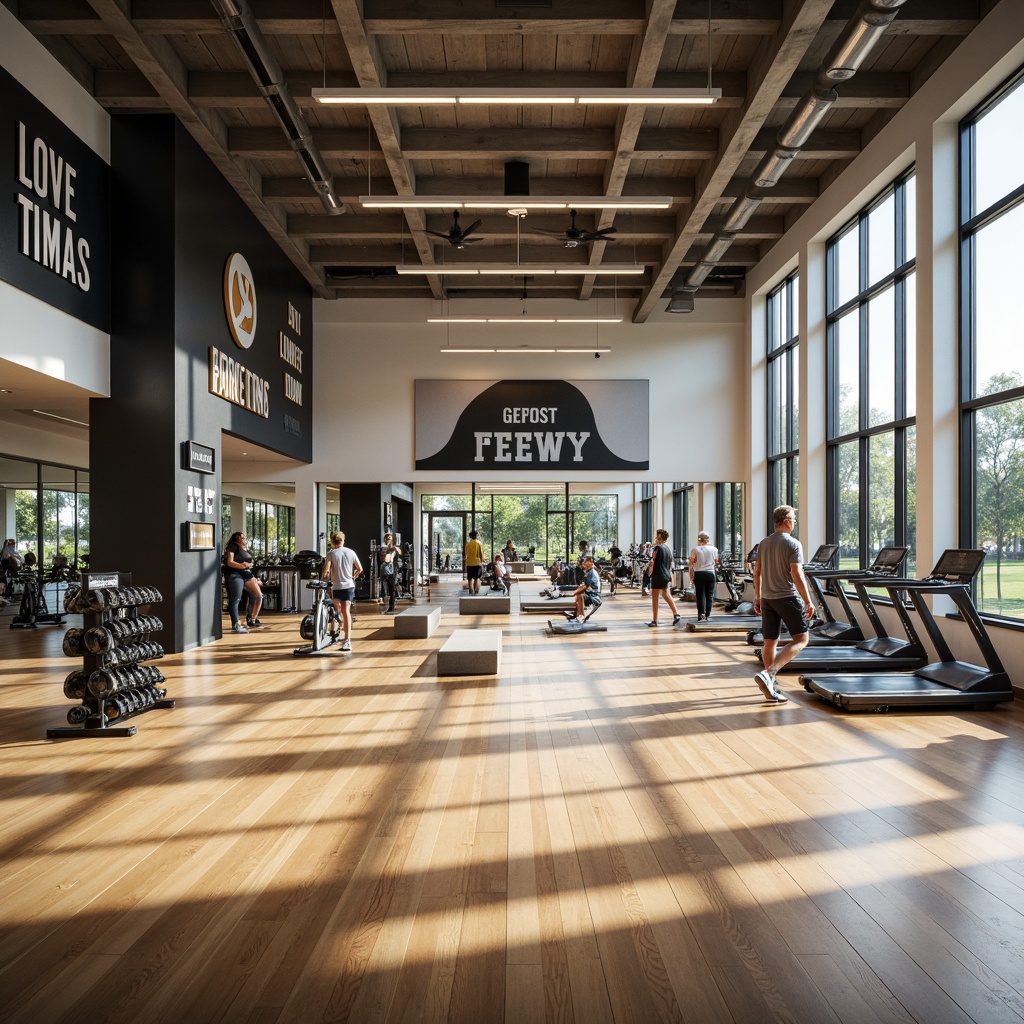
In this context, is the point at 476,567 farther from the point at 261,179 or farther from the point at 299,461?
the point at 261,179

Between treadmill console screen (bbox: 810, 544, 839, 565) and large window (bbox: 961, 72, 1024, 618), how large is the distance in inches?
64.2

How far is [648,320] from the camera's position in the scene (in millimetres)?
15023

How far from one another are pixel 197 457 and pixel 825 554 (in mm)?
7218

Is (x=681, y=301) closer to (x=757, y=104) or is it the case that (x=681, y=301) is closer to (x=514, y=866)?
(x=757, y=104)

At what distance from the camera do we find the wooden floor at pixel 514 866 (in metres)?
2.28

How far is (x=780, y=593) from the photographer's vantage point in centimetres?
627

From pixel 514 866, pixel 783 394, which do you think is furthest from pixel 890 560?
pixel 783 394

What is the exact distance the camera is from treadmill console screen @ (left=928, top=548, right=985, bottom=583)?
6.25 m

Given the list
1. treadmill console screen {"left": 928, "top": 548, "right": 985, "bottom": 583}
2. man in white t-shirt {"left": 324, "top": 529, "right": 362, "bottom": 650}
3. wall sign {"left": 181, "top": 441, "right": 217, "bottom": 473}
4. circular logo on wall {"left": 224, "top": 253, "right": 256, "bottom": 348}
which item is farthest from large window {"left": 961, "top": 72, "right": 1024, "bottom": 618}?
circular logo on wall {"left": 224, "top": 253, "right": 256, "bottom": 348}

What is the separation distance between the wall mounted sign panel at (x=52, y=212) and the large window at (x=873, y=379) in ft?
27.6

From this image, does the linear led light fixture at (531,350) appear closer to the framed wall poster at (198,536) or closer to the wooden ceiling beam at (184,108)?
the wooden ceiling beam at (184,108)

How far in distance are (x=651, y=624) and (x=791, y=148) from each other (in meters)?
6.12

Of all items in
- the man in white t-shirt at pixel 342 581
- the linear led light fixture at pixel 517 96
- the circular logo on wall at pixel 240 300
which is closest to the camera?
the linear led light fixture at pixel 517 96

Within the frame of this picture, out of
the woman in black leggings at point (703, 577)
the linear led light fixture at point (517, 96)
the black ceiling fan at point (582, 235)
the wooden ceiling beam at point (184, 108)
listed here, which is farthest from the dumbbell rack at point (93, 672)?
the woman in black leggings at point (703, 577)
